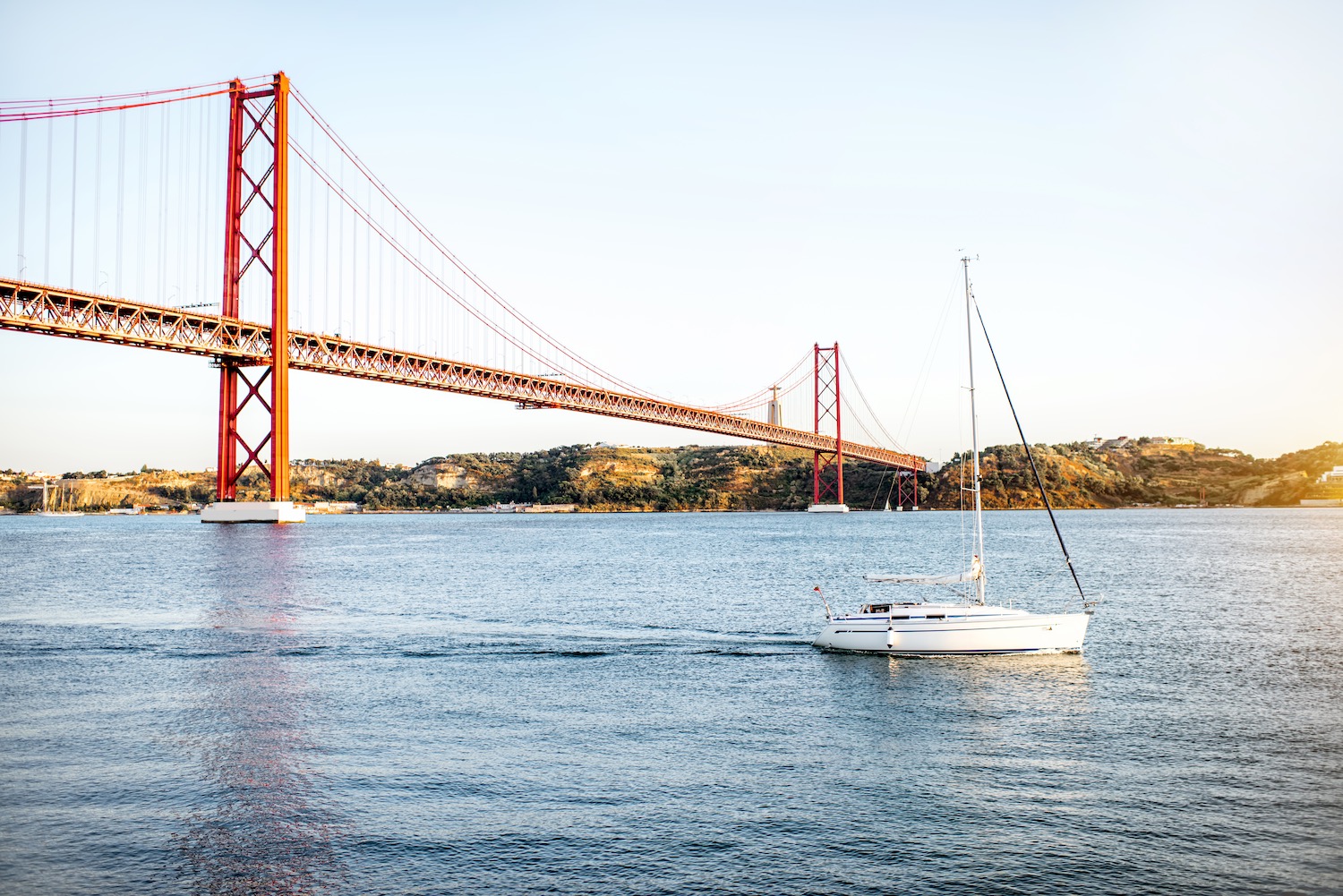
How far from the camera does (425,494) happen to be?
14812 cm

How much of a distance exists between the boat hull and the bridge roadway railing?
38891 mm

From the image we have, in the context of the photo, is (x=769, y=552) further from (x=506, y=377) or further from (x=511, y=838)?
(x=511, y=838)

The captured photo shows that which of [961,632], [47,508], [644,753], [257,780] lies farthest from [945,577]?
[47,508]

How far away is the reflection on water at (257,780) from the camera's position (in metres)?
8.45

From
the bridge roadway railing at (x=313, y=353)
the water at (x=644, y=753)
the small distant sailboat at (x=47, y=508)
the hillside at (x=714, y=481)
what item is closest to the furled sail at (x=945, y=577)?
the water at (x=644, y=753)

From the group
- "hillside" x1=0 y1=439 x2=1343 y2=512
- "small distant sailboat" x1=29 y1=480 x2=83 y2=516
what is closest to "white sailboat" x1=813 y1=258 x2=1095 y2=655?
"hillside" x1=0 y1=439 x2=1343 y2=512

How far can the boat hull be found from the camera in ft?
61.1

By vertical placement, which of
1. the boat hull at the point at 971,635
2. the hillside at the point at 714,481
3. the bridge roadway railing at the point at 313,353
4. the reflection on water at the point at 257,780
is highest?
the bridge roadway railing at the point at 313,353

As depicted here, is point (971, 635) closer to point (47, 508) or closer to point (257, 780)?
point (257, 780)

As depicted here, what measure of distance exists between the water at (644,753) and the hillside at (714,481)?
91.7m

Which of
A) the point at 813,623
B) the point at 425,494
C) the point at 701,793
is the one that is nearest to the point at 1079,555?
the point at 813,623

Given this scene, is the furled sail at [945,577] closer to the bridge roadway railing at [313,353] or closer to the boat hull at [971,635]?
the boat hull at [971,635]

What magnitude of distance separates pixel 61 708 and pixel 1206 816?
1467 centimetres

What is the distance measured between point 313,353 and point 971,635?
4602cm
